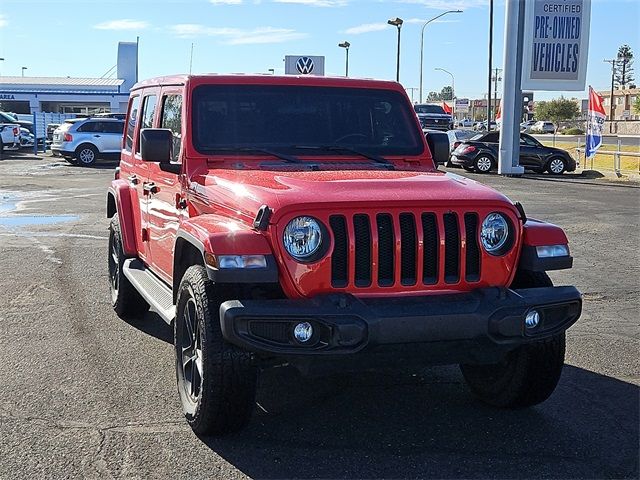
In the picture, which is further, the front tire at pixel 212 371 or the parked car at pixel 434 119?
the parked car at pixel 434 119

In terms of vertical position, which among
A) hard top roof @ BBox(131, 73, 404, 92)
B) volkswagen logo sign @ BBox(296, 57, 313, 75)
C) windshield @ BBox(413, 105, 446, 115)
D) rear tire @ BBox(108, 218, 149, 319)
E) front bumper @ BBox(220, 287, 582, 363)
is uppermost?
volkswagen logo sign @ BBox(296, 57, 313, 75)

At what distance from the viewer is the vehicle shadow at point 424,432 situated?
406 cm

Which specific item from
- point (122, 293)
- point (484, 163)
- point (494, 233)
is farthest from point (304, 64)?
point (494, 233)

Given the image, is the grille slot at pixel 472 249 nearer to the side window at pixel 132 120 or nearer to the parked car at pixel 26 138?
the side window at pixel 132 120

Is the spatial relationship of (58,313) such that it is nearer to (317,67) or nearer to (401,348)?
(401,348)

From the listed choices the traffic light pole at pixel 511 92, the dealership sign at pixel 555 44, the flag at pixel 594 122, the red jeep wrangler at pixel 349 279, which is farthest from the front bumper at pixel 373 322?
the dealership sign at pixel 555 44

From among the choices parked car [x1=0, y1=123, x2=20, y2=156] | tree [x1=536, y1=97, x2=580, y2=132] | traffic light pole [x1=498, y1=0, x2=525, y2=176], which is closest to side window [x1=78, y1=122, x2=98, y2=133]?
parked car [x1=0, y1=123, x2=20, y2=156]

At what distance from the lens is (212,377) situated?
412 centimetres

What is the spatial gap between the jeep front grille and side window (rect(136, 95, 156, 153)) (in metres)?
2.81

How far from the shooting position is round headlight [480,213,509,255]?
4348mm

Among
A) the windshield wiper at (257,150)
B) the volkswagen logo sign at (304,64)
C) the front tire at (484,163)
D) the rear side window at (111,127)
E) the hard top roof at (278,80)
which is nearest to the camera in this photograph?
the windshield wiper at (257,150)

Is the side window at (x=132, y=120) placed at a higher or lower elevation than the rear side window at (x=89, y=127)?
higher

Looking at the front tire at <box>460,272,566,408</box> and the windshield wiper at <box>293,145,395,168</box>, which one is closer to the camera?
the front tire at <box>460,272,566,408</box>

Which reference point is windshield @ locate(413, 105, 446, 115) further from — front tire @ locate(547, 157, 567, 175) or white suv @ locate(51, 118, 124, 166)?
white suv @ locate(51, 118, 124, 166)
